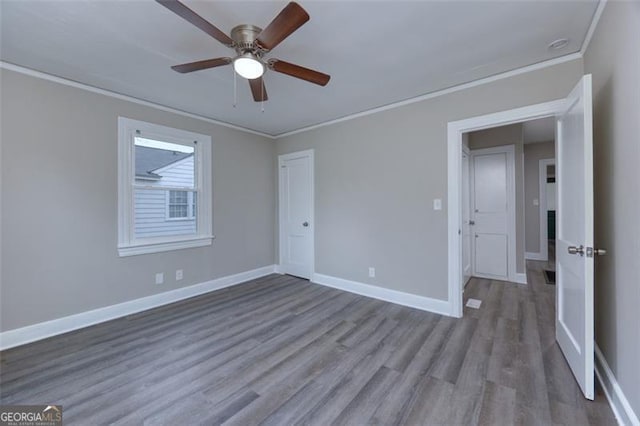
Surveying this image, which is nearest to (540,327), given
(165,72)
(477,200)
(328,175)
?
(477,200)

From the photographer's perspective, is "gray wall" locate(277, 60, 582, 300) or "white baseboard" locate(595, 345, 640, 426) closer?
"white baseboard" locate(595, 345, 640, 426)

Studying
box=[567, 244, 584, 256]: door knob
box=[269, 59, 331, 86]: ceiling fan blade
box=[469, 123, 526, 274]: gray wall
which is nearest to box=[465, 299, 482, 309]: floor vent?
box=[469, 123, 526, 274]: gray wall

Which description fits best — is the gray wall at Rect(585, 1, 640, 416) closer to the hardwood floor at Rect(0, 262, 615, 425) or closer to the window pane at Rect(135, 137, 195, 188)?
the hardwood floor at Rect(0, 262, 615, 425)

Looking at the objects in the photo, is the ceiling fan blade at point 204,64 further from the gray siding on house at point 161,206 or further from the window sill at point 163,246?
the window sill at point 163,246

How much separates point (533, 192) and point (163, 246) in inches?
282

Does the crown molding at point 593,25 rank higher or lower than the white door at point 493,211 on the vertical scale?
higher

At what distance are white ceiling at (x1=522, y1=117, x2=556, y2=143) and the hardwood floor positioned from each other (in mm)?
2994

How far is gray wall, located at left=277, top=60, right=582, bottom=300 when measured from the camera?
8.66 ft

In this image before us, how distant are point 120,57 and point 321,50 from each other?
173cm

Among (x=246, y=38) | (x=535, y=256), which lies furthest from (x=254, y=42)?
(x=535, y=256)

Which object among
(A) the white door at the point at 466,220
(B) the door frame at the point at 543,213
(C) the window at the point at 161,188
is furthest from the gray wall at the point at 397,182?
(B) the door frame at the point at 543,213

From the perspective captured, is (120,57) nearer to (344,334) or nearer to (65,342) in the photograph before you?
(65,342)

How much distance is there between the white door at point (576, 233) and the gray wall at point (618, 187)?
0.13m
